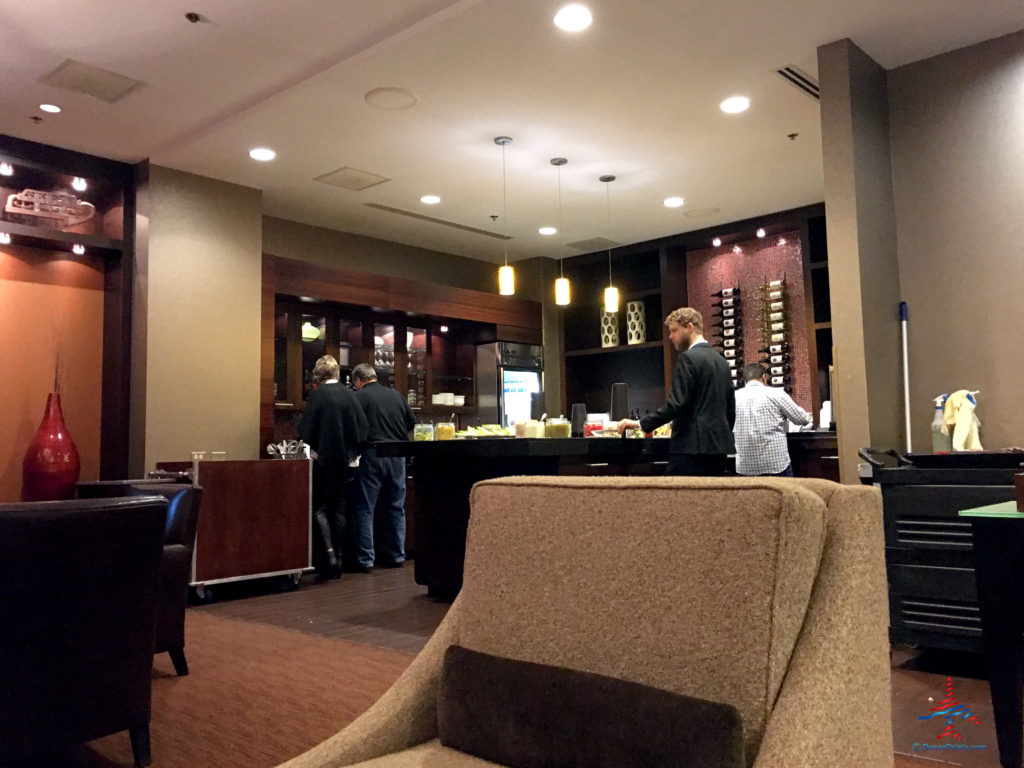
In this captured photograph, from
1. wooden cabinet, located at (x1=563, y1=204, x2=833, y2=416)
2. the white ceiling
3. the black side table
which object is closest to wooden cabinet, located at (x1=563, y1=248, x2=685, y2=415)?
wooden cabinet, located at (x1=563, y1=204, x2=833, y2=416)

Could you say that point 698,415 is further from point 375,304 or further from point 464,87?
point 375,304

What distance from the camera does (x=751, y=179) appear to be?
21.1 feet

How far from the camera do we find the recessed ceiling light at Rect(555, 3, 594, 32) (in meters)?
3.93

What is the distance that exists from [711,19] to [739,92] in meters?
0.89

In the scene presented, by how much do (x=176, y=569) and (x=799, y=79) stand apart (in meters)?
4.20

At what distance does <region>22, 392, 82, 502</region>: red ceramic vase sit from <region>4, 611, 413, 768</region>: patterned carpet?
6.71ft

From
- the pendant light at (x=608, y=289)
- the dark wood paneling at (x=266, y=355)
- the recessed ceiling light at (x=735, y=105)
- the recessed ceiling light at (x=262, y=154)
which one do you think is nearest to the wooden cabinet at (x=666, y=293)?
the pendant light at (x=608, y=289)

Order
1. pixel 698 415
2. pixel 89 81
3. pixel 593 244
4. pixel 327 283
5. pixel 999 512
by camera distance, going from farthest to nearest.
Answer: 1. pixel 593 244
2. pixel 327 283
3. pixel 89 81
4. pixel 698 415
5. pixel 999 512

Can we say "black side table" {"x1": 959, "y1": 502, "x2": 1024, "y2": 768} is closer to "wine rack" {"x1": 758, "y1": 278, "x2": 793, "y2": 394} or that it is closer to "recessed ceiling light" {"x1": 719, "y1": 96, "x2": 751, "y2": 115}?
"recessed ceiling light" {"x1": 719, "y1": 96, "x2": 751, "y2": 115}

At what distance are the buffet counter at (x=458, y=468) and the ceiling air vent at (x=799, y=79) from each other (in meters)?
2.22

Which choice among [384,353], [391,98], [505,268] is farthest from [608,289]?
[384,353]

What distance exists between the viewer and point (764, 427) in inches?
223

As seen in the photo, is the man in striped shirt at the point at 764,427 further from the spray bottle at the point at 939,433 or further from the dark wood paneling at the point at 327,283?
the dark wood paneling at the point at 327,283

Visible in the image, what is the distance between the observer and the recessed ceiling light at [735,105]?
16.3 feet
